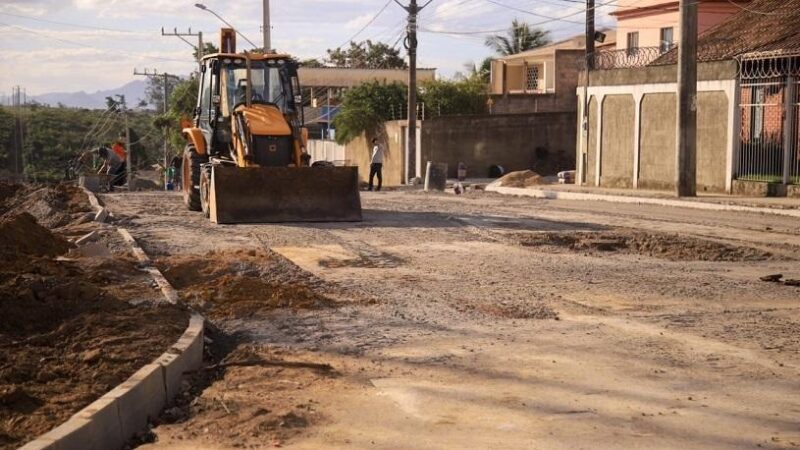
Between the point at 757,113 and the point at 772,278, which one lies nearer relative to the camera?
the point at 772,278

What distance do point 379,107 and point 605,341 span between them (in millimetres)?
42272

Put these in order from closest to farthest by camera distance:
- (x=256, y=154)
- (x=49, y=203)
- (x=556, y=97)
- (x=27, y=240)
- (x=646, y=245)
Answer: (x=27, y=240), (x=646, y=245), (x=256, y=154), (x=49, y=203), (x=556, y=97)

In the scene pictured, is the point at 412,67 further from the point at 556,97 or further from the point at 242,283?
the point at 242,283

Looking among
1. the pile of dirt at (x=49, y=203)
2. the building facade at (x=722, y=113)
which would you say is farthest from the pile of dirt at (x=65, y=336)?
the building facade at (x=722, y=113)

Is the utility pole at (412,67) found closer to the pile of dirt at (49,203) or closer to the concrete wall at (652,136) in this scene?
the concrete wall at (652,136)

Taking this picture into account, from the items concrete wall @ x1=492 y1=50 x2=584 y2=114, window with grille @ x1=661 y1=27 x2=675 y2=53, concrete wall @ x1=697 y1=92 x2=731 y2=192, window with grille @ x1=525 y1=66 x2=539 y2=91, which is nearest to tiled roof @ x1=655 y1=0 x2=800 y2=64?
concrete wall @ x1=697 y1=92 x2=731 y2=192

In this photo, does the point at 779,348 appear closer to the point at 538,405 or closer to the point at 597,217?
the point at 538,405

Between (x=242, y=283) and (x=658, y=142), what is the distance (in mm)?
21349

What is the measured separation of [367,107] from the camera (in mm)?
50500

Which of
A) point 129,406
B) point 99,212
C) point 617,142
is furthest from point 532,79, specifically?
point 129,406

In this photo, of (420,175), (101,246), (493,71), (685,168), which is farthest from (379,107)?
(101,246)

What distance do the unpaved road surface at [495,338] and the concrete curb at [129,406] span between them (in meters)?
0.27

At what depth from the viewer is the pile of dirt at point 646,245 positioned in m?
15.1

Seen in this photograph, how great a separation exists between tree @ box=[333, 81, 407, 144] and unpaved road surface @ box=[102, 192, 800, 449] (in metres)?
32.6
